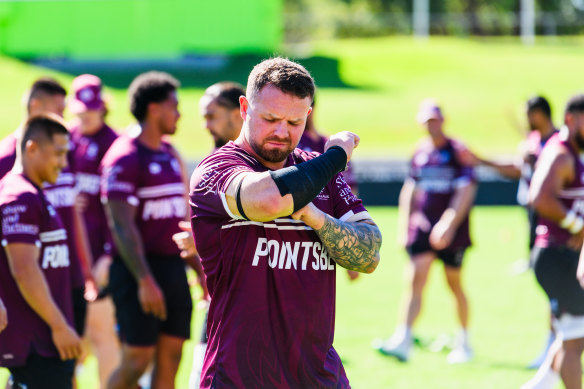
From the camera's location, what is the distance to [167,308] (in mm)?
6277

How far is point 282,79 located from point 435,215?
615 cm

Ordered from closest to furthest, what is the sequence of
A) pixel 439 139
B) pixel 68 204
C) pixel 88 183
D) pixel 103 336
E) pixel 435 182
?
pixel 68 204
pixel 103 336
pixel 88 183
pixel 439 139
pixel 435 182

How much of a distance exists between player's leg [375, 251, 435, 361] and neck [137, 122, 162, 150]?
347cm

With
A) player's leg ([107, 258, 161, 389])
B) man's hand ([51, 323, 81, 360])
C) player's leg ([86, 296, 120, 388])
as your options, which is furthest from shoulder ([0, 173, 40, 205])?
player's leg ([86, 296, 120, 388])

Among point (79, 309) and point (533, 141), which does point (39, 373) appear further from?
point (533, 141)

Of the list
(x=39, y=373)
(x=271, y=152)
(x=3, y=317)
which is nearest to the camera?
(x=271, y=152)

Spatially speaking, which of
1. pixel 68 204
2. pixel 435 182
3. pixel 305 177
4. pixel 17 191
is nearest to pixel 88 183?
pixel 68 204

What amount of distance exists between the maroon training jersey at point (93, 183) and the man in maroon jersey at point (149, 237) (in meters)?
1.43

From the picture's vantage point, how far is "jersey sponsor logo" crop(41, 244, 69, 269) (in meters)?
5.08

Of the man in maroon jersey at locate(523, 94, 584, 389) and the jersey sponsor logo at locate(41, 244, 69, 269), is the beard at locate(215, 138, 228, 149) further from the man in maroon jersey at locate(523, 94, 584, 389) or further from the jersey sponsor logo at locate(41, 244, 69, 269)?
the man in maroon jersey at locate(523, 94, 584, 389)

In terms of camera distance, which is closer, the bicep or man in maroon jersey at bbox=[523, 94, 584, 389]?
the bicep

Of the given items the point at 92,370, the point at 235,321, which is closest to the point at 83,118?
the point at 92,370

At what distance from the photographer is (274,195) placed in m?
3.28

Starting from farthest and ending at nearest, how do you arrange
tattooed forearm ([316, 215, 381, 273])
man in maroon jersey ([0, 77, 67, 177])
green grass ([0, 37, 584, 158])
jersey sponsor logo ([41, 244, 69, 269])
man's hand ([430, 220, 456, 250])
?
green grass ([0, 37, 584, 158])
man's hand ([430, 220, 456, 250])
man in maroon jersey ([0, 77, 67, 177])
jersey sponsor logo ([41, 244, 69, 269])
tattooed forearm ([316, 215, 381, 273])
